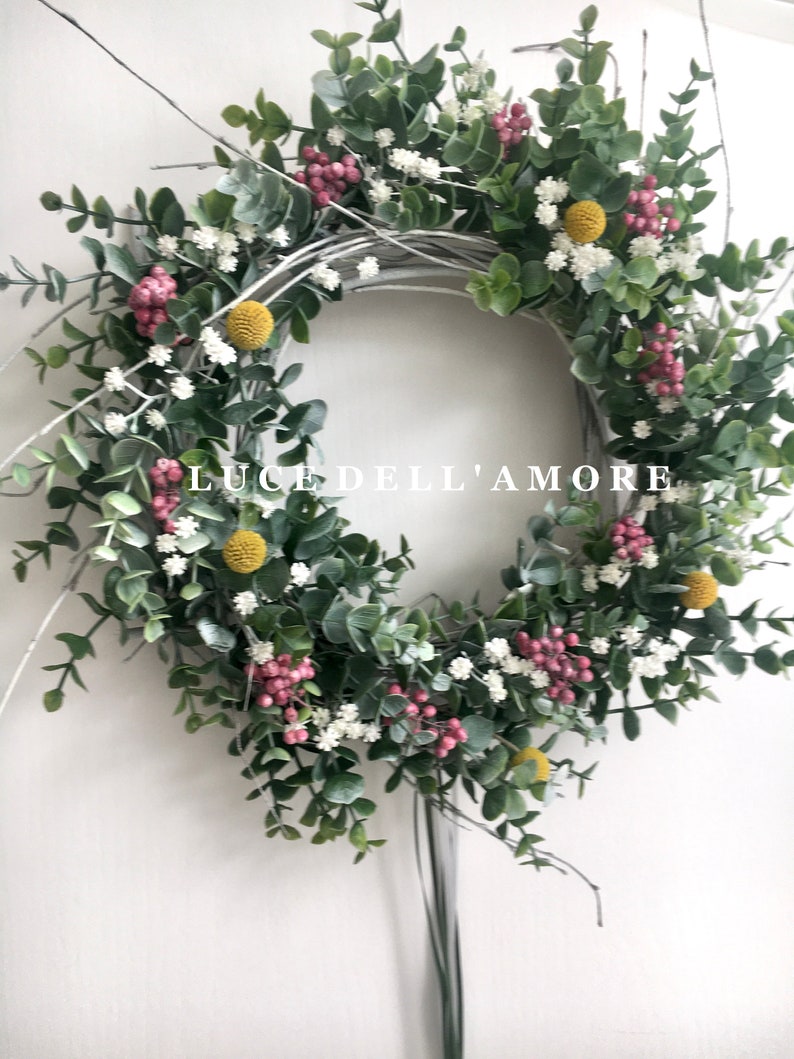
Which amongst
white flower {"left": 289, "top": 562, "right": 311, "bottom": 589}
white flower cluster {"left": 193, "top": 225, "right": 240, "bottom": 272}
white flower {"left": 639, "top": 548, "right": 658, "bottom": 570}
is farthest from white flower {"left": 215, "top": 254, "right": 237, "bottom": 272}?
white flower {"left": 639, "top": 548, "right": 658, "bottom": 570}

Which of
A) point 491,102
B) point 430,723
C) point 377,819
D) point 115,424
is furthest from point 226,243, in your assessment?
point 377,819

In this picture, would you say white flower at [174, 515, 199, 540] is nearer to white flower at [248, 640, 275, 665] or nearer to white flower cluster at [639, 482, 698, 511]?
white flower at [248, 640, 275, 665]

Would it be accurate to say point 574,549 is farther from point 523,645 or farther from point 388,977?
point 388,977

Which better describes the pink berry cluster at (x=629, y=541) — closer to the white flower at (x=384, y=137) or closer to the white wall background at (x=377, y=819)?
the white wall background at (x=377, y=819)

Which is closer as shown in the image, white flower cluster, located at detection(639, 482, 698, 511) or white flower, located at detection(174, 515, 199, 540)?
white flower, located at detection(174, 515, 199, 540)

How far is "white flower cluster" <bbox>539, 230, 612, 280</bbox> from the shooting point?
823 mm

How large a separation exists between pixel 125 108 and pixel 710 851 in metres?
1.22

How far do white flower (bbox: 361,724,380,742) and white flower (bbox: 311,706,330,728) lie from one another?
1.6 inches

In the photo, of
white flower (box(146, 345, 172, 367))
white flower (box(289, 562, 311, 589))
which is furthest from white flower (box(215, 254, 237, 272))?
white flower (box(289, 562, 311, 589))

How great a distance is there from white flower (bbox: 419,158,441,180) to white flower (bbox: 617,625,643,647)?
0.53 meters

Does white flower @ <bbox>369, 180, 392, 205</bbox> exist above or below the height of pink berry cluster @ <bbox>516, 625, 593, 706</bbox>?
above

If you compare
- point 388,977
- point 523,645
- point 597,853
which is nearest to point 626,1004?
point 597,853

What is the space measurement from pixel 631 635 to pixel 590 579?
76 mm

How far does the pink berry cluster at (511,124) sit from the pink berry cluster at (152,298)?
0.39 m
